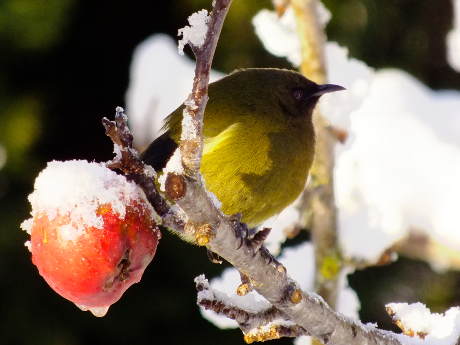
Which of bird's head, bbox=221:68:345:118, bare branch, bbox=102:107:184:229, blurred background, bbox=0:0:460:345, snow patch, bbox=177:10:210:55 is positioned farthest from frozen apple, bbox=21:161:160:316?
blurred background, bbox=0:0:460:345

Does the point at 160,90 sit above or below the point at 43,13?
below

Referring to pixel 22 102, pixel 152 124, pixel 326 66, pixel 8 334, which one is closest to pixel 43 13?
pixel 22 102

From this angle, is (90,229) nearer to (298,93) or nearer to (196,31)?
(196,31)

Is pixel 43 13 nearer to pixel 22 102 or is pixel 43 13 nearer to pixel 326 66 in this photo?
pixel 22 102

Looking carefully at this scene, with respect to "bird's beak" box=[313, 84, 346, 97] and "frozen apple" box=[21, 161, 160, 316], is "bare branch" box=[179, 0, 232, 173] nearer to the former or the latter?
"frozen apple" box=[21, 161, 160, 316]

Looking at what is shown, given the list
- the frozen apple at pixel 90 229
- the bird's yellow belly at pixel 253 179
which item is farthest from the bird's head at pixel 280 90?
the frozen apple at pixel 90 229

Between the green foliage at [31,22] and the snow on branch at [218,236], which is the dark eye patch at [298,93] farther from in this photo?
the green foliage at [31,22]
